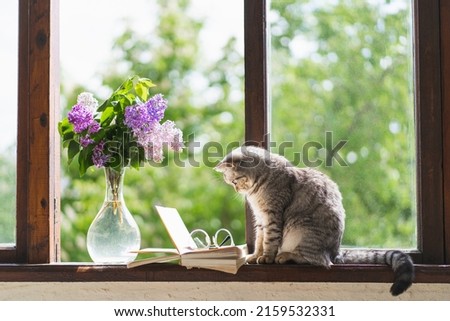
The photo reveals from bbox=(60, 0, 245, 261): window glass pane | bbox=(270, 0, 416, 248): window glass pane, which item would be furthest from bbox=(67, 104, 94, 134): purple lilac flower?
bbox=(60, 0, 245, 261): window glass pane

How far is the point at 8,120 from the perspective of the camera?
6.75 ft

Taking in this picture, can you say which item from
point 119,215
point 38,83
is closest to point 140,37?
point 38,83

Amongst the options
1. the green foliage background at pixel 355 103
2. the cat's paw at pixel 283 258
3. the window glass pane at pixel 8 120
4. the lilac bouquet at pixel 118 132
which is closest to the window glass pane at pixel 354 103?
the green foliage background at pixel 355 103

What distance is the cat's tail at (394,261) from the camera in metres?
1.71

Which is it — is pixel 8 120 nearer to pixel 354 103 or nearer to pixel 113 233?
pixel 113 233

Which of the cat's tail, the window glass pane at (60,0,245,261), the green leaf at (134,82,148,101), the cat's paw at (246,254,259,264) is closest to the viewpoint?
the cat's tail

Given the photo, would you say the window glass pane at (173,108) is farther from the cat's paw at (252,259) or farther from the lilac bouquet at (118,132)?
the cat's paw at (252,259)

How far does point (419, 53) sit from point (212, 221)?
180 cm

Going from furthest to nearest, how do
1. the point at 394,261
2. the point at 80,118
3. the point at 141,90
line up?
the point at 141,90 → the point at 80,118 → the point at 394,261

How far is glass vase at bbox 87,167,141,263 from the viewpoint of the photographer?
190cm

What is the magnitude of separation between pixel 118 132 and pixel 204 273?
51 cm

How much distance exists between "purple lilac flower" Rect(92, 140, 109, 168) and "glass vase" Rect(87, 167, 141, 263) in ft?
0.16

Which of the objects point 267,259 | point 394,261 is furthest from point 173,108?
point 394,261

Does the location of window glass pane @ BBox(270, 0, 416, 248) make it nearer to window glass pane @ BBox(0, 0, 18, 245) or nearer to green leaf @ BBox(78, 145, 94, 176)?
green leaf @ BBox(78, 145, 94, 176)
